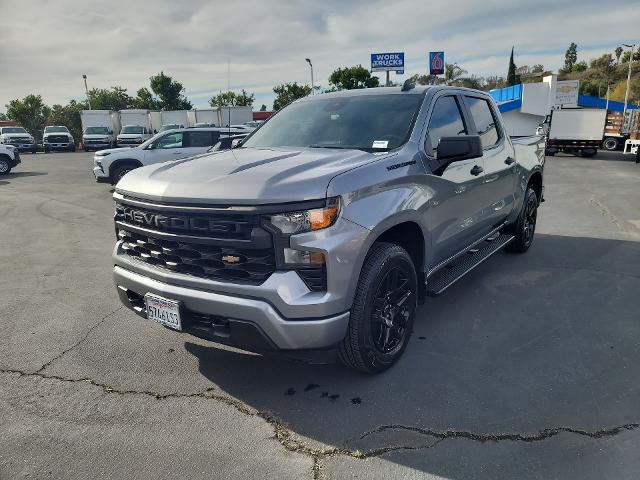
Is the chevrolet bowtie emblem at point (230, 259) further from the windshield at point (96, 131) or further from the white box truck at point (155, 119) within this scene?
the white box truck at point (155, 119)

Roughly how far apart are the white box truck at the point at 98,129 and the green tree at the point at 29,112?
20.5 meters

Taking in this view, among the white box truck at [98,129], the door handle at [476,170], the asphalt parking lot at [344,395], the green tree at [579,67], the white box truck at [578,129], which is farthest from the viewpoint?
the green tree at [579,67]

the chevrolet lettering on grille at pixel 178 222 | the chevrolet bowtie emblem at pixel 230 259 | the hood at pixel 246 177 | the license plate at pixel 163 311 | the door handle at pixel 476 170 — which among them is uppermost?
the hood at pixel 246 177

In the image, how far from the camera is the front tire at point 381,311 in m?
2.94

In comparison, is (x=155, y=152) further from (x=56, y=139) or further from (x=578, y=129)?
(x=56, y=139)

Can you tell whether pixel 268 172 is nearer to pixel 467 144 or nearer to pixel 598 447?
pixel 467 144

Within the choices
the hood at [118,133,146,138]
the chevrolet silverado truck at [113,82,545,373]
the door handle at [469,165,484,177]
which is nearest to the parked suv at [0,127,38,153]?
the hood at [118,133,146,138]

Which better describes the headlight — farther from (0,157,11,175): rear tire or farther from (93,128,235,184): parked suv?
(0,157,11,175): rear tire

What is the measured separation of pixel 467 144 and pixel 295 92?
55.6m

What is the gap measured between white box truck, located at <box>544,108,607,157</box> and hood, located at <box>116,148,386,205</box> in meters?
21.6

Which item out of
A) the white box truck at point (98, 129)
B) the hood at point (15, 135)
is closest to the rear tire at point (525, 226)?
the white box truck at point (98, 129)

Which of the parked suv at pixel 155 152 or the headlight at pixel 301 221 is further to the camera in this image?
the parked suv at pixel 155 152

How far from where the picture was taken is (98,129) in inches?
1304

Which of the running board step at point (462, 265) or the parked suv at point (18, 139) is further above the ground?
the parked suv at point (18, 139)
